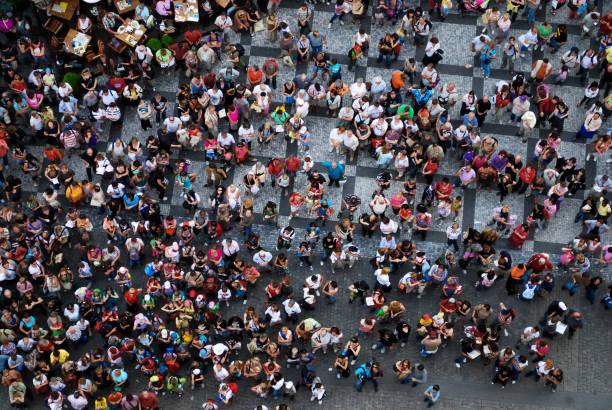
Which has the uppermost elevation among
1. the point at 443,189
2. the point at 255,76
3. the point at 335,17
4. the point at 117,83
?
the point at 335,17

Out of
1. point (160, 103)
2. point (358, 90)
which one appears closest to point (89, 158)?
point (160, 103)

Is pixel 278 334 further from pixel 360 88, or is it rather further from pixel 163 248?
pixel 360 88

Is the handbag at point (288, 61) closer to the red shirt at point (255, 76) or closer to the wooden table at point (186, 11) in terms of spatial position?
the red shirt at point (255, 76)

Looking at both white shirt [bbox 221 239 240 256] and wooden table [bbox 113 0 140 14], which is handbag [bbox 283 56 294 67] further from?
white shirt [bbox 221 239 240 256]

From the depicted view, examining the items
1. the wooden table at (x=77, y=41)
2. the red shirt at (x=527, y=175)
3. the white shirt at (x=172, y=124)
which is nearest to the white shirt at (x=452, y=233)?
the red shirt at (x=527, y=175)

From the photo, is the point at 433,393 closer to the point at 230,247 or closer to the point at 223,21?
the point at 230,247

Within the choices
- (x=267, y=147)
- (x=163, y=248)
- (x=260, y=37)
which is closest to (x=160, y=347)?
(x=163, y=248)
